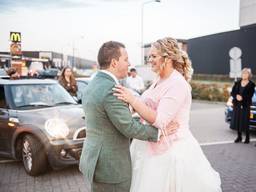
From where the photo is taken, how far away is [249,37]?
3403cm

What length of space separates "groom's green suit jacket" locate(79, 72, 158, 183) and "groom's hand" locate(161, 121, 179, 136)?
12cm

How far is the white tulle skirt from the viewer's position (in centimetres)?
262

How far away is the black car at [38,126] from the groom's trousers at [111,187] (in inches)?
112

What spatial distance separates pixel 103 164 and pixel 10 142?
3938 millimetres

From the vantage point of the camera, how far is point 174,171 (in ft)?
8.61

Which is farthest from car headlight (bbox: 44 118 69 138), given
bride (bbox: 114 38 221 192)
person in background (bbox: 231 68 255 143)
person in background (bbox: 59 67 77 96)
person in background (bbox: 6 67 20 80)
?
person in background (bbox: 231 68 255 143)

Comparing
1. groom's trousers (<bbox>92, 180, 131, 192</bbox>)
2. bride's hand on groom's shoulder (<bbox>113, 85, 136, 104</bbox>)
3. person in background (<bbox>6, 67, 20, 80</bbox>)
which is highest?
bride's hand on groom's shoulder (<bbox>113, 85, 136, 104</bbox>)

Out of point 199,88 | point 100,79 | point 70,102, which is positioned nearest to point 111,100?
point 100,79

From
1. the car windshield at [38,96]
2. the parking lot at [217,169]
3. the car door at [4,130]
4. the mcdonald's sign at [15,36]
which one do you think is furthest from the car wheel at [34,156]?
the mcdonald's sign at [15,36]

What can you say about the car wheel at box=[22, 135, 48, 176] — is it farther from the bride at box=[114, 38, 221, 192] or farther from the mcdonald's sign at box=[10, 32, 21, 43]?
the mcdonald's sign at box=[10, 32, 21, 43]

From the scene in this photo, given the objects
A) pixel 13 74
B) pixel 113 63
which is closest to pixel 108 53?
pixel 113 63

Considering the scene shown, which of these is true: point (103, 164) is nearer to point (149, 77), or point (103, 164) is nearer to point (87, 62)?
point (149, 77)

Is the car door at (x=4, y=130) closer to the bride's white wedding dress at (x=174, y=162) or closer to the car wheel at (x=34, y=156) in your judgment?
the car wheel at (x=34, y=156)

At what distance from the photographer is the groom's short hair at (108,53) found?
7.76ft
